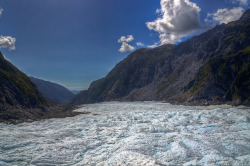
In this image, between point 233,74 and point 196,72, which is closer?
point 233,74

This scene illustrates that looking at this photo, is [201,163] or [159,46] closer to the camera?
[201,163]

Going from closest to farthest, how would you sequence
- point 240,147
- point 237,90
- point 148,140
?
point 240,147
point 148,140
point 237,90

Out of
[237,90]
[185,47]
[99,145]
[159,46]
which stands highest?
[159,46]

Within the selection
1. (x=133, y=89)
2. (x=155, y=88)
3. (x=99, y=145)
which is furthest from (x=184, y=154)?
(x=133, y=89)

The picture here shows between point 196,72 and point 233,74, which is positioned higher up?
point 196,72

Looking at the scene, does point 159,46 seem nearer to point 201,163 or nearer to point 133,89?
point 133,89

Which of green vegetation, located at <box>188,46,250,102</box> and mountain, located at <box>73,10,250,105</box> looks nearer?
green vegetation, located at <box>188,46,250,102</box>

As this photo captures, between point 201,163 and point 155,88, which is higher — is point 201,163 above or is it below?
below

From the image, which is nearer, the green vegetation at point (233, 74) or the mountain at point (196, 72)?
the green vegetation at point (233, 74)
